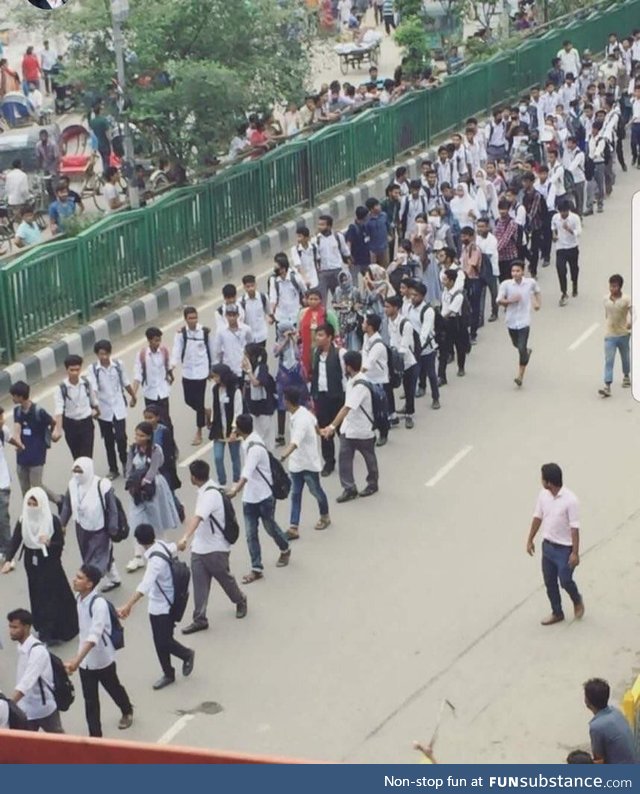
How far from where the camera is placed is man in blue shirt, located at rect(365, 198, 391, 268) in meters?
19.1

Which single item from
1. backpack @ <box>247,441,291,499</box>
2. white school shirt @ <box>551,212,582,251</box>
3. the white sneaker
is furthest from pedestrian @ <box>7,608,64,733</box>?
white school shirt @ <box>551,212,582,251</box>

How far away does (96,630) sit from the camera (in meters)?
10.6

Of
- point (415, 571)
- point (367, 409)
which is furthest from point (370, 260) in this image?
point (415, 571)

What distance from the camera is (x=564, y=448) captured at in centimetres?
1552

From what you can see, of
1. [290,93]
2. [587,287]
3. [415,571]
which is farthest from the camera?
[290,93]

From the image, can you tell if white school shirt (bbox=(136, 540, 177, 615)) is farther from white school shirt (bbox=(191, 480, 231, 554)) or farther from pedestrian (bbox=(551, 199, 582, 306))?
pedestrian (bbox=(551, 199, 582, 306))

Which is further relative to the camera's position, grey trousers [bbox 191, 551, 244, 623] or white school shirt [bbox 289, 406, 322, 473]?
white school shirt [bbox 289, 406, 322, 473]

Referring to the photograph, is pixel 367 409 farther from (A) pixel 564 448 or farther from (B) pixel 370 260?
(B) pixel 370 260

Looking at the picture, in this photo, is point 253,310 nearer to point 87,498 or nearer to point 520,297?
point 520,297

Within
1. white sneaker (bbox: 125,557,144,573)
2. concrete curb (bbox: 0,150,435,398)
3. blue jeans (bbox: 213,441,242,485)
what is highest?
blue jeans (bbox: 213,441,242,485)

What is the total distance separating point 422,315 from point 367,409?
203cm

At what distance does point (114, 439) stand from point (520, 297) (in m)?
4.05

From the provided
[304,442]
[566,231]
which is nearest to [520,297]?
[566,231]

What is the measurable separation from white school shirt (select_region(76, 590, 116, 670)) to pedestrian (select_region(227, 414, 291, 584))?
201 cm
